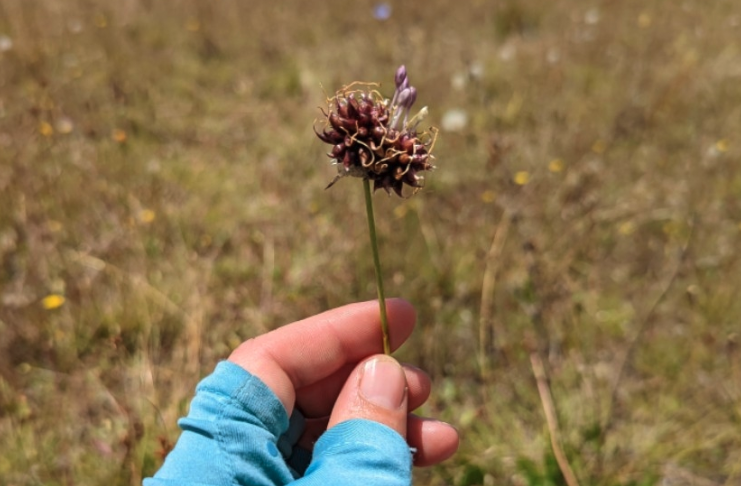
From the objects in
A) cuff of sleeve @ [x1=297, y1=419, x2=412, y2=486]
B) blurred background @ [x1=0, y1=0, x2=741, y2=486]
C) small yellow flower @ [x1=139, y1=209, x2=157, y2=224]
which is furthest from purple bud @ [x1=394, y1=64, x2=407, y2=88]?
small yellow flower @ [x1=139, y1=209, x2=157, y2=224]

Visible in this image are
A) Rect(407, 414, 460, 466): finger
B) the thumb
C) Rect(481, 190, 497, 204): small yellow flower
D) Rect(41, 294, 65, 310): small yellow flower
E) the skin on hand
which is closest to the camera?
the thumb

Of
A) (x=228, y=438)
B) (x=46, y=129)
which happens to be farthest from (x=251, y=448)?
(x=46, y=129)

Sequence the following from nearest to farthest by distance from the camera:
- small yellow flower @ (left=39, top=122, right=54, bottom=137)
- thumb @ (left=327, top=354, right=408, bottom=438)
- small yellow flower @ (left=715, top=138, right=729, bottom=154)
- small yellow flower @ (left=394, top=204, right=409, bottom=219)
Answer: thumb @ (left=327, top=354, right=408, bottom=438), small yellow flower @ (left=394, top=204, right=409, bottom=219), small yellow flower @ (left=715, top=138, right=729, bottom=154), small yellow flower @ (left=39, top=122, right=54, bottom=137)

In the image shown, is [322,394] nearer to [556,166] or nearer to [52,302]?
[52,302]

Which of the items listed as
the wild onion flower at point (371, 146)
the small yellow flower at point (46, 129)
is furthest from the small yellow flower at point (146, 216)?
the wild onion flower at point (371, 146)

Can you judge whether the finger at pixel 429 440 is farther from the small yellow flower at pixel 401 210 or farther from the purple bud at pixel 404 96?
the small yellow flower at pixel 401 210

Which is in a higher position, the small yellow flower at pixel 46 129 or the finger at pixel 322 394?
the small yellow flower at pixel 46 129

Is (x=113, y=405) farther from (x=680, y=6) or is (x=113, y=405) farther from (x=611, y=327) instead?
(x=680, y=6)

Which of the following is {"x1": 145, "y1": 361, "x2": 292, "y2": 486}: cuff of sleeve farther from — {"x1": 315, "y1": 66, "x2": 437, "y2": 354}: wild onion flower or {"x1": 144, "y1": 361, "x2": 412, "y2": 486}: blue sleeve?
{"x1": 315, "y1": 66, "x2": 437, "y2": 354}: wild onion flower
